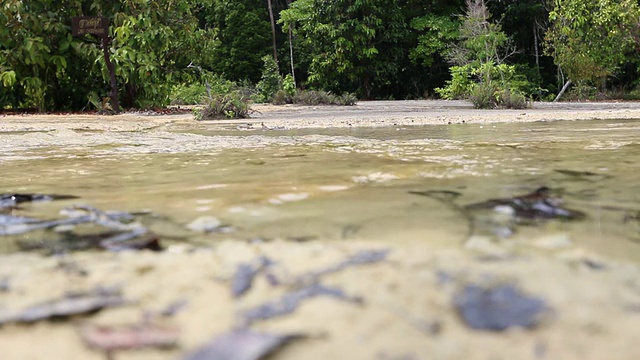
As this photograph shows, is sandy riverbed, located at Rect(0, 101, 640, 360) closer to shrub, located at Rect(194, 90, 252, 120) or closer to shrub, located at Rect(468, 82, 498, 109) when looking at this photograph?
shrub, located at Rect(194, 90, 252, 120)

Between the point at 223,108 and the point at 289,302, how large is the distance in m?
6.23

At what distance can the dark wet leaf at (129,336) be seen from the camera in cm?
52

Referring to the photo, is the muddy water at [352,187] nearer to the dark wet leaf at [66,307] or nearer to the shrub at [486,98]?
the dark wet leaf at [66,307]

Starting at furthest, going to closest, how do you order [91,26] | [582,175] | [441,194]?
[91,26] → [582,175] → [441,194]

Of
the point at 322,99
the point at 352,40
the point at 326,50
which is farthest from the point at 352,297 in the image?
the point at 326,50

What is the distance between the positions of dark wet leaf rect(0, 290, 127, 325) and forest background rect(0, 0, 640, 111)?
7846 millimetres

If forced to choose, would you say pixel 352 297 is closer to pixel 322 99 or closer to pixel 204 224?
pixel 204 224

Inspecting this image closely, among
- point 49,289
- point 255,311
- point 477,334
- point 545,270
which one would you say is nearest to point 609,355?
point 477,334

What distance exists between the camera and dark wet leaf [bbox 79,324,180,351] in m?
0.52

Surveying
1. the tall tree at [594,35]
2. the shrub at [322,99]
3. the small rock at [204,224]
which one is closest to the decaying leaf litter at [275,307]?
the small rock at [204,224]

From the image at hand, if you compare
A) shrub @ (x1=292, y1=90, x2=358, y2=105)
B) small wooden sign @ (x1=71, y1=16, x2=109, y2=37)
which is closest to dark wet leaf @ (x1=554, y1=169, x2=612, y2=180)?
small wooden sign @ (x1=71, y1=16, x2=109, y2=37)

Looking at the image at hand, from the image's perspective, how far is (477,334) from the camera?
527 millimetres

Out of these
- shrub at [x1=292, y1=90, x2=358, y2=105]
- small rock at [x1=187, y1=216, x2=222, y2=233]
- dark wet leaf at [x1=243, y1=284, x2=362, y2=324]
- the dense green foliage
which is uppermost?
the dense green foliage

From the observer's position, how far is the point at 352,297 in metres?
0.62
